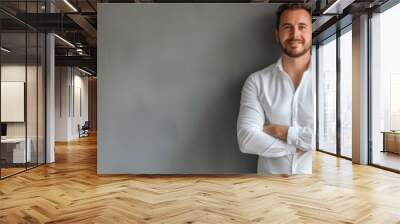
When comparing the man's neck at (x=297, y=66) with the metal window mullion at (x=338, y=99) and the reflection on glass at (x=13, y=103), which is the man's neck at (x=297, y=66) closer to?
the metal window mullion at (x=338, y=99)

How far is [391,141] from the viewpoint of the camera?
26.9 feet

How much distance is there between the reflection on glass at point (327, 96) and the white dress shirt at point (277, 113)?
5101mm

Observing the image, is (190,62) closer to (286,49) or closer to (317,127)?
(286,49)

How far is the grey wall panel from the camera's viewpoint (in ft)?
22.3

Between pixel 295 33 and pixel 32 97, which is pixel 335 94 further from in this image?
pixel 32 97

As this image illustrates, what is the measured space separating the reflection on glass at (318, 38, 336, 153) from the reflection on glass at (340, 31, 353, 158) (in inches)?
21.3

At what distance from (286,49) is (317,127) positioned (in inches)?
277

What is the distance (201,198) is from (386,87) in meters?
5.27

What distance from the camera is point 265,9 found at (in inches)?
265

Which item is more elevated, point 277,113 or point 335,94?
point 335,94

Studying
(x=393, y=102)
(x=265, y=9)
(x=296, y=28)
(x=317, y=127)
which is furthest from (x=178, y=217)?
(x=317, y=127)

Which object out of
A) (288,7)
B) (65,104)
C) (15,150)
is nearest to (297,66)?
(288,7)

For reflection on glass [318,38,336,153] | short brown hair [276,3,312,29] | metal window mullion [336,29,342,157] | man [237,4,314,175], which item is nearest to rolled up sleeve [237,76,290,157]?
man [237,4,314,175]

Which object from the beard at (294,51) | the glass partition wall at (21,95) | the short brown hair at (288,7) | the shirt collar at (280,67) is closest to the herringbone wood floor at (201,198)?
the glass partition wall at (21,95)
